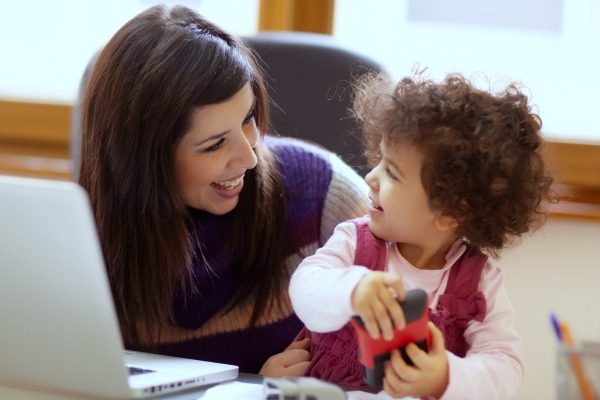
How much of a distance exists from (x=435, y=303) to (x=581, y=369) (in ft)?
1.29

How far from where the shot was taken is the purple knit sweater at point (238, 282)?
1.60m

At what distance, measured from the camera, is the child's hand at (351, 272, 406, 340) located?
3.50ft

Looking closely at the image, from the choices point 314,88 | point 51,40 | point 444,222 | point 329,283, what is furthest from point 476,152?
point 51,40

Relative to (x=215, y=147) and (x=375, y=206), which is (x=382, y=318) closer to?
(x=375, y=206)

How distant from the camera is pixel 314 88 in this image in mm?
1763

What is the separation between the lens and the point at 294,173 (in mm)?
1652

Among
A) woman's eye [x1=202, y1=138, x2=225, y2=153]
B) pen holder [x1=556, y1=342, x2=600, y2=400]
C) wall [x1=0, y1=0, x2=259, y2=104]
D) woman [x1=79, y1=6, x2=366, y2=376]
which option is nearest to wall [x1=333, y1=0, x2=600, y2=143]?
wall [x1=0, y1=0, x2=259, y2=104]

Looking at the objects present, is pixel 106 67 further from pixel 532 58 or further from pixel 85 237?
pixel 532 58

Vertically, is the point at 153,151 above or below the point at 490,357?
above

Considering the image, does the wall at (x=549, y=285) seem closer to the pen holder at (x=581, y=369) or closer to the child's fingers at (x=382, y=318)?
the child's fingers at (x=382, y=318)

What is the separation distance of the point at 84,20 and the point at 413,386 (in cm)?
183

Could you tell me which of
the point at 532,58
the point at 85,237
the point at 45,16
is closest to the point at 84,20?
the point at 45,16

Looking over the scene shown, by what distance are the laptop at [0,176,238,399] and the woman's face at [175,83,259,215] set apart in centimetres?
43

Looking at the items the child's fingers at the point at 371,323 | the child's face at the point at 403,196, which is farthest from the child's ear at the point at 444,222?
the child's fingers at the point at 371,323
